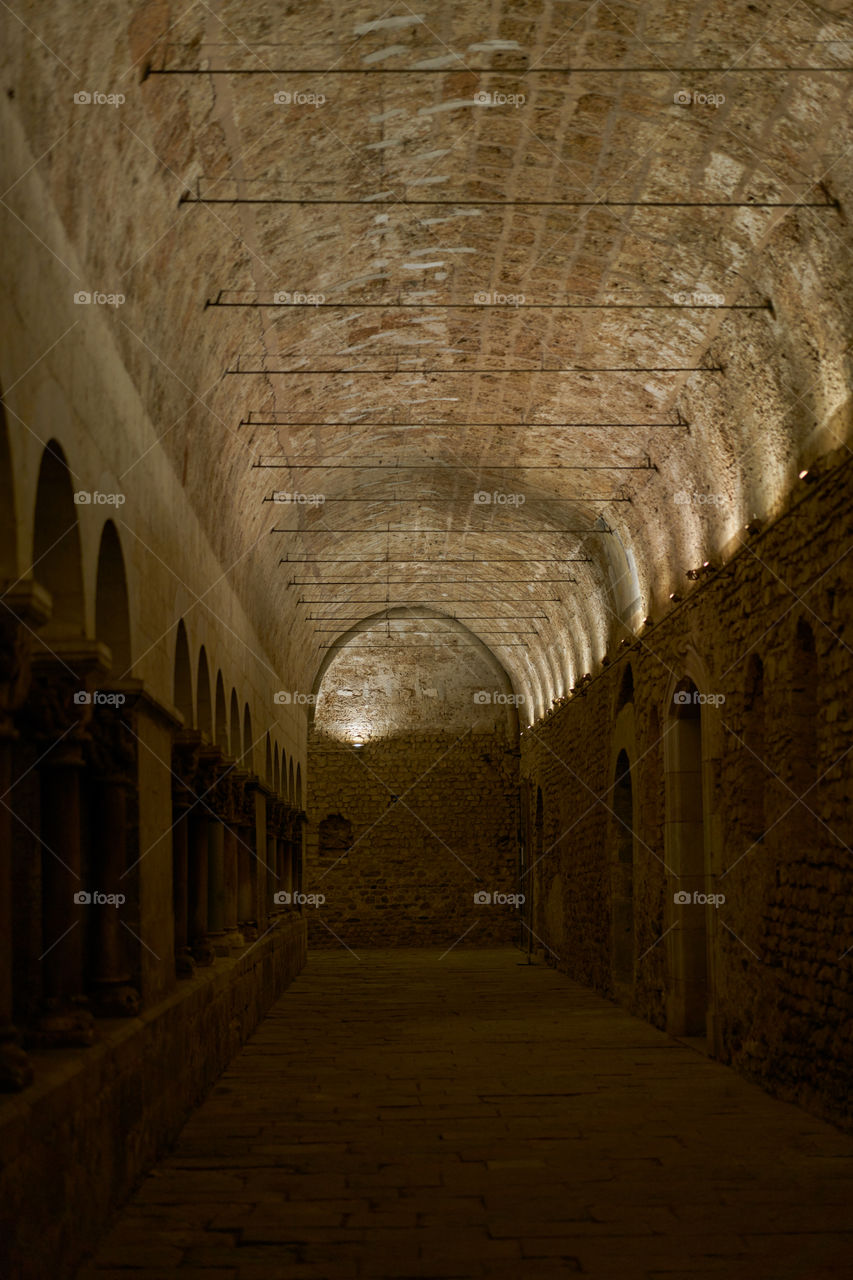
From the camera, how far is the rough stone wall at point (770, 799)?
8.13 meters

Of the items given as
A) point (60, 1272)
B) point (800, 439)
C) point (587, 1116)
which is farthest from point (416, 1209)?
point (800, 439)

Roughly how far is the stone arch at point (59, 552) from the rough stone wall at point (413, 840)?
64.5 ft

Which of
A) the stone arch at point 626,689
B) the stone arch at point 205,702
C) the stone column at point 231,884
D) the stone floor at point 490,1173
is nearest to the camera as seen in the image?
the stone floor at point 490,1173

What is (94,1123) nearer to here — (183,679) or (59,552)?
(59,552)

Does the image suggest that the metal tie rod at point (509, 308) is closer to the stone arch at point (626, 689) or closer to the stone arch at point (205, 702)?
the stone arch at point (205, 702)

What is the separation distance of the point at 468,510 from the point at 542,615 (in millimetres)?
3868

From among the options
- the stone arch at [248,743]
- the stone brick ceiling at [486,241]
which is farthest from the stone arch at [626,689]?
the stone arch at [248,743]

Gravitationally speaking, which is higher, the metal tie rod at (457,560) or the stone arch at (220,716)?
the metal tie rod at (457,560)

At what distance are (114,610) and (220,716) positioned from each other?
16.1 ft

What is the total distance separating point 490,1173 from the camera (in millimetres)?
7035

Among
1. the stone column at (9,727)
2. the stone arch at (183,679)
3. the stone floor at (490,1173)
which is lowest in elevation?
the stone floor at (490,1173)

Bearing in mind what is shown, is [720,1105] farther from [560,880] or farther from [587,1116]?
[560,880]

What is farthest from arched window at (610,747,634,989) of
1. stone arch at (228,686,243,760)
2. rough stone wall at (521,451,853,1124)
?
stone arch at (228,686,243,760)

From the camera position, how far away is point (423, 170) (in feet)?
28.6
